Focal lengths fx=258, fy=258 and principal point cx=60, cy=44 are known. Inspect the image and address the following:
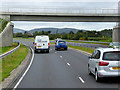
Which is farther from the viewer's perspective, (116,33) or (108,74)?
(116,33)

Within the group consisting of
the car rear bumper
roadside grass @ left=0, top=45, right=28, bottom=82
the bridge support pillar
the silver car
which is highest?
the bridge support pillar

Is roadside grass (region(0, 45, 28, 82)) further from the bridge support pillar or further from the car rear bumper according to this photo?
the bridge support pillar

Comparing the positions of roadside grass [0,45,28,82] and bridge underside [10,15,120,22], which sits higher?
bridge underside [10,15,120,22]

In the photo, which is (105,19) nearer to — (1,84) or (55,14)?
(55,14)

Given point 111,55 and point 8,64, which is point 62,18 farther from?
point 111,55

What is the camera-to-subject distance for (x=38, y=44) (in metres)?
35.8

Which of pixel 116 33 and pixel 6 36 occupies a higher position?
pixel 116 33

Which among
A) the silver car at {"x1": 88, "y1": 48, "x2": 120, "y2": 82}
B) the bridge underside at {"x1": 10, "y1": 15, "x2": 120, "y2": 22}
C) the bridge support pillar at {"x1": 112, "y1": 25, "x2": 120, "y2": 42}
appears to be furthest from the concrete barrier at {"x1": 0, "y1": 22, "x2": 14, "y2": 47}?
the silver car at {"x1": 88, "y1": 48, "x2": 120, "y2": 82}

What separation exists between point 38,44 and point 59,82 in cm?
2412

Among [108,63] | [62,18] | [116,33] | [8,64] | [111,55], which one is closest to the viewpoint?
[108,63]

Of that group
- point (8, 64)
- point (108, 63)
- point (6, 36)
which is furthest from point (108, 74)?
point (6, 36)

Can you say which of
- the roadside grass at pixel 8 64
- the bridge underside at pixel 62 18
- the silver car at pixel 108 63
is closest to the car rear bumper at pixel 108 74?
the silver car at pixel 108 63

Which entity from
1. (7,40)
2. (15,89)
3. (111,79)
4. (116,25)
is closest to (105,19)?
(116,25)

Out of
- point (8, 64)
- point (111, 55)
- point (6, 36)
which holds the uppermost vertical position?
point (6, 36)
